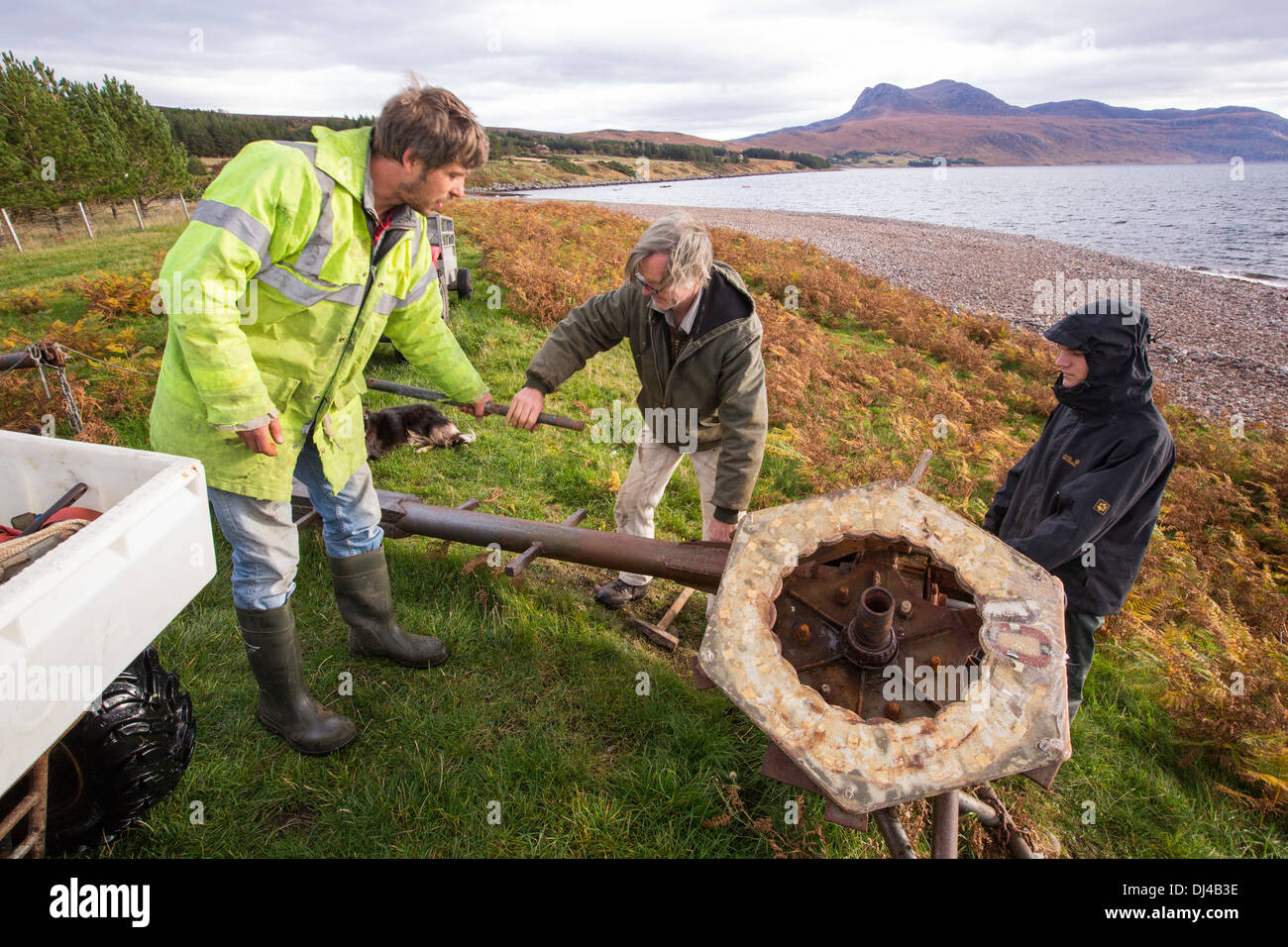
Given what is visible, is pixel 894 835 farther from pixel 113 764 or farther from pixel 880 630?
pixel 113 764

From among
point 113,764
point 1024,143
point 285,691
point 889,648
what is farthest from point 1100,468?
point 1024,143

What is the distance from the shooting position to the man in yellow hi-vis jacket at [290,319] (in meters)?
2.24

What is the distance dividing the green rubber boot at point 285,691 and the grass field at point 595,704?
9 centimetres

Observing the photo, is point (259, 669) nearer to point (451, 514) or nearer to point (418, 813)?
point (418, 813)

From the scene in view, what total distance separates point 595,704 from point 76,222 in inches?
1488

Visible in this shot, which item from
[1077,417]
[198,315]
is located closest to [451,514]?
[198,315]

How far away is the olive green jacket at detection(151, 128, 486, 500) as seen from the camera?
2.21m

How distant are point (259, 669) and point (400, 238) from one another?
6.92ft

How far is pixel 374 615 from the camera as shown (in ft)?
12.0

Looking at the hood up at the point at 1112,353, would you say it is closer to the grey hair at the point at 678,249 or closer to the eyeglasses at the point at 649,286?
the grey hair at the point at 678,249

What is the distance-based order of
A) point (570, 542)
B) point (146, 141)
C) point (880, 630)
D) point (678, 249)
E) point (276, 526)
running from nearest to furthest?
point (880, 630), point (276, 526), point (678, 249), point (570, 542), point (146, 141)

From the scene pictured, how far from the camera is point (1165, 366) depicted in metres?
13.0

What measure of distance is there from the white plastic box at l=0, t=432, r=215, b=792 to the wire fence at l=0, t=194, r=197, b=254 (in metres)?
25.1

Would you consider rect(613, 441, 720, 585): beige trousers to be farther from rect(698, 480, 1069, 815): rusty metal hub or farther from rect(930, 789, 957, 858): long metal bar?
rect(930, 789, 957, 858): long metal bar
